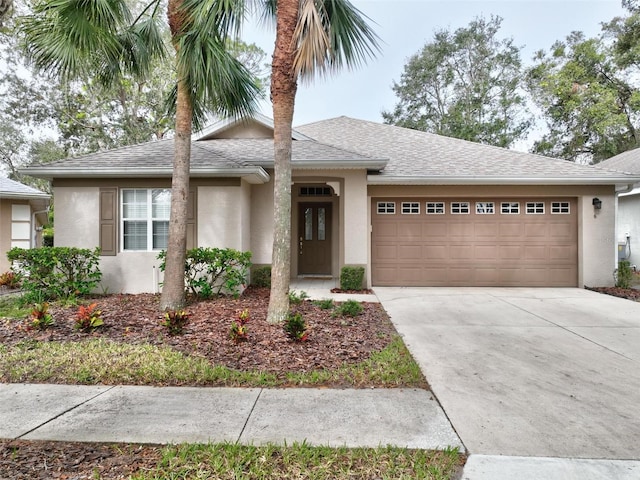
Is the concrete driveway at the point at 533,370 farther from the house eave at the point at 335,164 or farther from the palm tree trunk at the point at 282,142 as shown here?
the house eave at the point at 335,164

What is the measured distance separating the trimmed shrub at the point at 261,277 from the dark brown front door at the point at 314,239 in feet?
9.04

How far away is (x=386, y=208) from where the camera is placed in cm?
980

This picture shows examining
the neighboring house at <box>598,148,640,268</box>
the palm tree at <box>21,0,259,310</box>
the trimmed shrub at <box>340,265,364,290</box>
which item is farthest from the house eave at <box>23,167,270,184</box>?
the neighboring house at <box>598,148,640,268</box>

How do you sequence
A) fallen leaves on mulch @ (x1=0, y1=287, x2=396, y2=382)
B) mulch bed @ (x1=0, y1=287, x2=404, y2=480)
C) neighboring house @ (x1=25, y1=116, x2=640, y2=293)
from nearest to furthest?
mulch bed @ (x1=0, y1=287, x2=404, y2=480), fallen leaves on mulch @ (x1=0, y1=287, x2=396, y2=382), neighboring house @ (x1=25, y1=116, x2=640, y2=293)

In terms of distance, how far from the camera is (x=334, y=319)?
19.8 ft

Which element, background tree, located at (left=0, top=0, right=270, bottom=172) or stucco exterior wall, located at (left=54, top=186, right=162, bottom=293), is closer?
stucco exterior wall, located at (left=54, top=186, right=162, bottom=293)

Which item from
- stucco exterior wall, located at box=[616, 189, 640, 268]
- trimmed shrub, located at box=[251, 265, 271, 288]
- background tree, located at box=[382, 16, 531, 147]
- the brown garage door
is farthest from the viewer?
background tree, located at box=[382, 16, 531, 147]

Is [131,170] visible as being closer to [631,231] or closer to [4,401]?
[4,401]

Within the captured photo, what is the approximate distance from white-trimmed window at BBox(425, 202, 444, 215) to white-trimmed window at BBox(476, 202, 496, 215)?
3.21 feet

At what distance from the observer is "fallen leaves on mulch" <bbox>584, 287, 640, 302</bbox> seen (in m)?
8.33

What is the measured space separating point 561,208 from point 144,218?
1082 cm

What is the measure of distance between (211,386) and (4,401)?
1.85 metres

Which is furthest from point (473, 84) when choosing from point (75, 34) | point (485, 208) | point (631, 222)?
point (75, 34)

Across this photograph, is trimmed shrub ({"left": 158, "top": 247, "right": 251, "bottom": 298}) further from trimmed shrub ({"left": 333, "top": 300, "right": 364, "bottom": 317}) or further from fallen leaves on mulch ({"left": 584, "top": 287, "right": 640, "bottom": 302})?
fallen leaves on mulch ({"left": 584, "top": 287, "right": 640, "bottom": 302})
